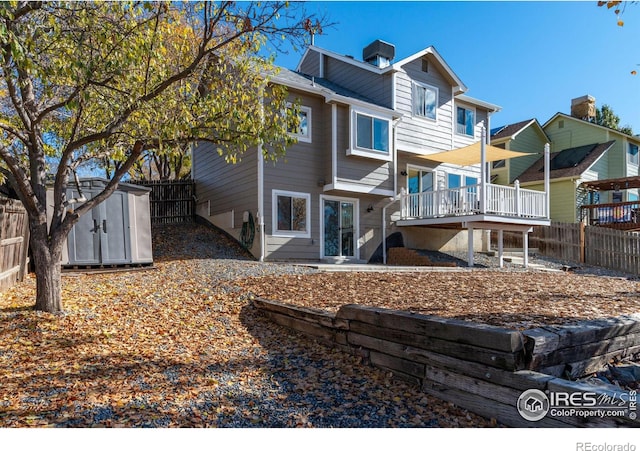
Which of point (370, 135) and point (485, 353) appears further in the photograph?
point (370, 135)

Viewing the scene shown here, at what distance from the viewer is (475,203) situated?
13.1m

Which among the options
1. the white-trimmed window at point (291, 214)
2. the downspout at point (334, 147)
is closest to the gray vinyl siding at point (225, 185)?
the white-trimmed window at point (291, 214)

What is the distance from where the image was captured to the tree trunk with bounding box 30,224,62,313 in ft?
17.6

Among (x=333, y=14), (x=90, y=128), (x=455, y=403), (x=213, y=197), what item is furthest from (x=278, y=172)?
(x=455, y=403)

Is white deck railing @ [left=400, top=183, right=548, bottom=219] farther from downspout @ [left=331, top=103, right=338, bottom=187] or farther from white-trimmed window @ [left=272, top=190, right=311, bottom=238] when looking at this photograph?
white-trimmed window @ [left=272, top=190, right=311, bottom=238]

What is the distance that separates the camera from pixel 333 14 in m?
5.66

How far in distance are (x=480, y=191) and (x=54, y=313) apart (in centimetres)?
1137

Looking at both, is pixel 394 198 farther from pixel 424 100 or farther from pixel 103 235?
pixel 103 235

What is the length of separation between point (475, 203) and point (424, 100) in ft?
16.3

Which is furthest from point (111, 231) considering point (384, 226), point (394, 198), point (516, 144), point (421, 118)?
point (516, 144)

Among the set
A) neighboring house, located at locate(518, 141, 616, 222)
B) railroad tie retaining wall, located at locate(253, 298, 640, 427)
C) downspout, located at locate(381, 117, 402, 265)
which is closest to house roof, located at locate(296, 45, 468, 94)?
downspout, located at locate(381, 117, 402, 265)

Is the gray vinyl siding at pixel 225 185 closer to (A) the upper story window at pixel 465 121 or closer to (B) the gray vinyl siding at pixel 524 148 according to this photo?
(A) the upper story window at pixel 465 121
